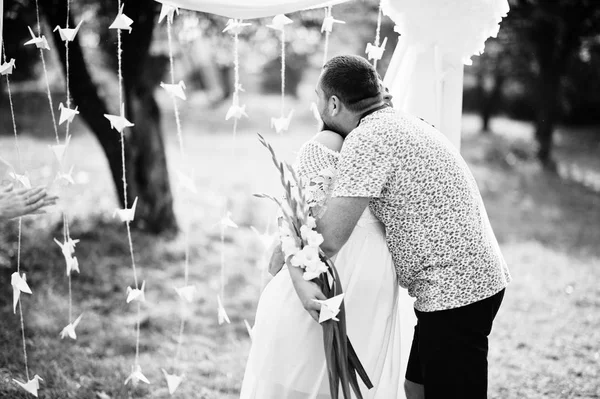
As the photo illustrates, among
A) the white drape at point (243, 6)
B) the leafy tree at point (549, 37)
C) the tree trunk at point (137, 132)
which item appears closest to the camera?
the white drape at point (243, 6)

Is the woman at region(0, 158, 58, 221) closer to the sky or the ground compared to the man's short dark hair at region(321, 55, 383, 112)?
closer to the ground

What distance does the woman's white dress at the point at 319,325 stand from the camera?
8.18ft

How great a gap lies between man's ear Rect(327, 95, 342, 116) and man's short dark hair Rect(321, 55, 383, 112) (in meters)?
0.01

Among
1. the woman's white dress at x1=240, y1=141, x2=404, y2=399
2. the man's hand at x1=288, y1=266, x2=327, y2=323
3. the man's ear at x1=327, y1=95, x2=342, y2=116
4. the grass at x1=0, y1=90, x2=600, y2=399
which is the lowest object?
the grass at x1=0, y1=90, x2=600, y2=399

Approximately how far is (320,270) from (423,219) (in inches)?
17.1

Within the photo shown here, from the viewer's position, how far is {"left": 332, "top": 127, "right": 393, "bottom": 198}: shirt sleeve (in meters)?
2.17

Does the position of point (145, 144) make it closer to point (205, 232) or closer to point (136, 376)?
point (205, 232)

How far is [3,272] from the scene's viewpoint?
5.41 meters

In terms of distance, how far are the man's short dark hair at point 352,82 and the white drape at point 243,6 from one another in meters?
0.83

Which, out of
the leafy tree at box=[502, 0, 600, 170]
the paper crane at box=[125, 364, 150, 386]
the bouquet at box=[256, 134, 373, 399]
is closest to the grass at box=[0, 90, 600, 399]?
the paper crane at box=[125, 364, 150, 386]

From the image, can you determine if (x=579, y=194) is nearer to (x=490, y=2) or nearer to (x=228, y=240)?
(x=228, y=240)

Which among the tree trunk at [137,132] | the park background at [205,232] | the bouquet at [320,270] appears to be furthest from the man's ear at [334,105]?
the tree trunk at [137,132]

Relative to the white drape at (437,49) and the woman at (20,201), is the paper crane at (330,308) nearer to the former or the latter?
the woman at (20,201)

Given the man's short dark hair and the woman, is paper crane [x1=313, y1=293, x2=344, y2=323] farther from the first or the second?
the woman
